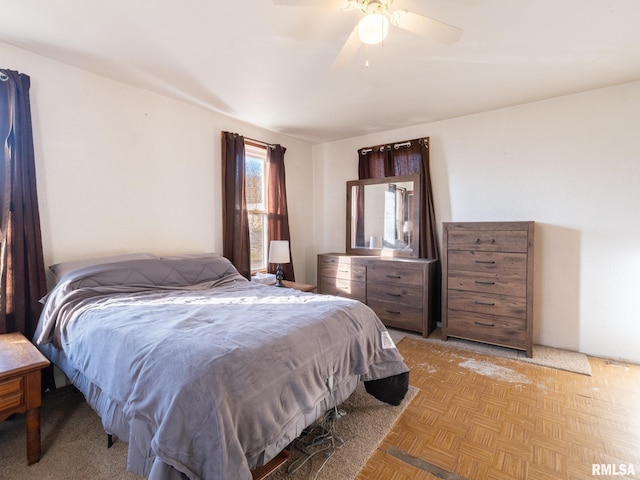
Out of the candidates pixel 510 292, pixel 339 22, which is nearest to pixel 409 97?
pixel 339 22

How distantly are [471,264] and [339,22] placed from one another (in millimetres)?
2455

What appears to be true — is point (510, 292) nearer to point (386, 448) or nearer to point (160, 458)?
point (386, 448)

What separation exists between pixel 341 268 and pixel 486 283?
164cm

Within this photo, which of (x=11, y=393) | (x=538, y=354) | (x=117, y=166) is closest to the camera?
(x=11, y=393)

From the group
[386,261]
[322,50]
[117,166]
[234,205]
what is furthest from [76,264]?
[386,261]

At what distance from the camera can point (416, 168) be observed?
375 centimetres

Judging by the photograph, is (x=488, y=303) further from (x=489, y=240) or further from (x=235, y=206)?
(x=235, y=206)

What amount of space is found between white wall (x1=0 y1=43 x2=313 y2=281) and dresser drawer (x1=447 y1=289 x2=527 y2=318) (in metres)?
2.62

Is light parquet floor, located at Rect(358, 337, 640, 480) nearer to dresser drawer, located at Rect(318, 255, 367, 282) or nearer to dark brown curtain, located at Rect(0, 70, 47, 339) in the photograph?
dresser drawer, located at Rect(318, 255, 367, 282)

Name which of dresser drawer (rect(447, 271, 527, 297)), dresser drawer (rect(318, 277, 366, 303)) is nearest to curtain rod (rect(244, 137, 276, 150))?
dresser drawer (rect(318, 277, 366, 303))

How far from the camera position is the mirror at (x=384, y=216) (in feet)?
12.2

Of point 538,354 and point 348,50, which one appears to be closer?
point 348,50

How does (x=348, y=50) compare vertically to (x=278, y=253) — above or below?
above

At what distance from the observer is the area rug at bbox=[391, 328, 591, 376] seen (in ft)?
8.78
